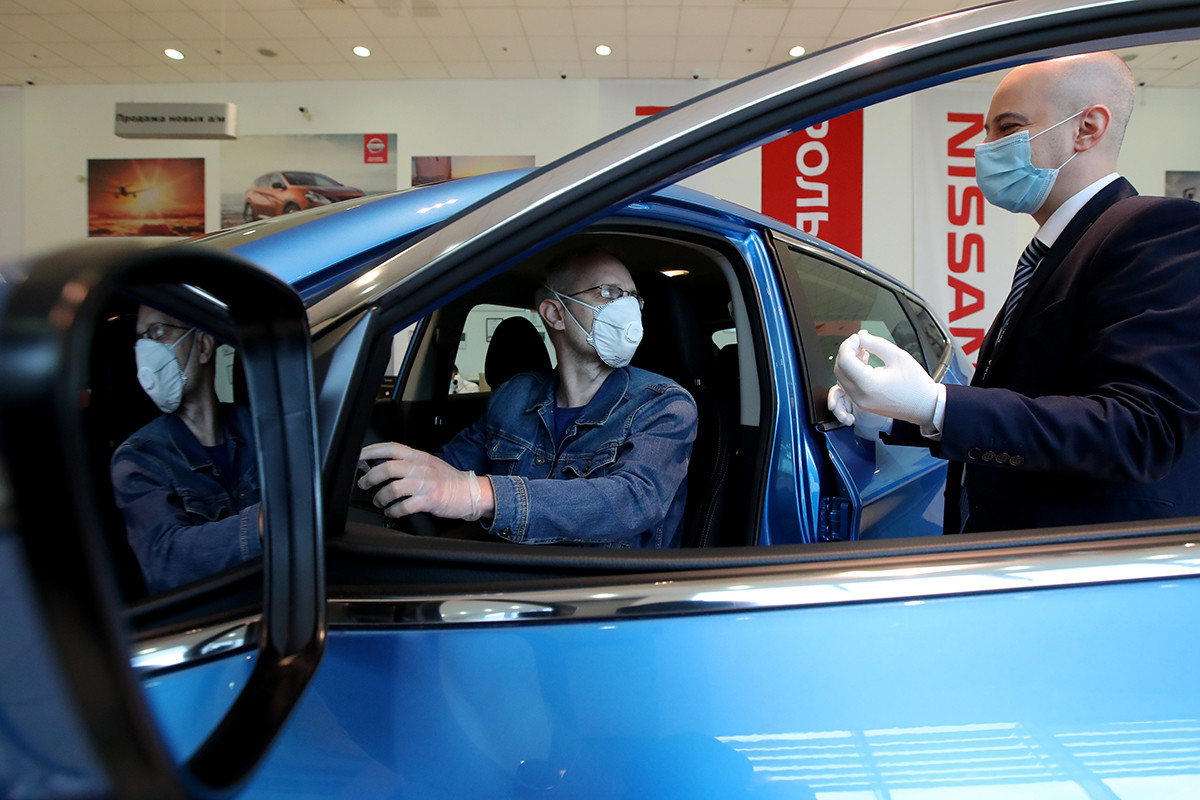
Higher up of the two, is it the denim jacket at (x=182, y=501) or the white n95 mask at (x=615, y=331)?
the white n95 mask at (x=615, y=331)

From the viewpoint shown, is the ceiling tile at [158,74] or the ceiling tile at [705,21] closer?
the ceiling tile at [705,21]

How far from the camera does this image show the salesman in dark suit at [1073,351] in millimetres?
871

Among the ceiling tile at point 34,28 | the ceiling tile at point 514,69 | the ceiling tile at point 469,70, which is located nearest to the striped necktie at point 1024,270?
the ceiling tile at point 514,69

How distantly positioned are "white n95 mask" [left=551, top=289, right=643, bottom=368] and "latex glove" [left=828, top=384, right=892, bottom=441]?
0.46m

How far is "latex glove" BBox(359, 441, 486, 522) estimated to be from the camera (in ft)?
3.27

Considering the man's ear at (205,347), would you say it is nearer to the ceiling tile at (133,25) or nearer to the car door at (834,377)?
the car door at (834,377)

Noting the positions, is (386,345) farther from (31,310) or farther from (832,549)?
(832,549)

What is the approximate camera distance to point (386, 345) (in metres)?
0.67

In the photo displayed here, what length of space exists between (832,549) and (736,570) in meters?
0.11

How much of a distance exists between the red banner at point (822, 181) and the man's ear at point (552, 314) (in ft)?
23.4

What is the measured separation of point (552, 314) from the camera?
1.61 m

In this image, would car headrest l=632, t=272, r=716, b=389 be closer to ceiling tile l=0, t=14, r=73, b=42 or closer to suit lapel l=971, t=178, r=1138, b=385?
suit lapel l=971, t=178, r=1138, b=385

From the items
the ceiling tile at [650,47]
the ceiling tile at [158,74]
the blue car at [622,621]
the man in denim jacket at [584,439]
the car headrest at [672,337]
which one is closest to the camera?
A: the blue car at [622,621]

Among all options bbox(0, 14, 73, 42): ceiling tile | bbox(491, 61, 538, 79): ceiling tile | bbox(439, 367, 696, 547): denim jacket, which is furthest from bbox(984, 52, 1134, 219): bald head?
bbox(0, 14, 73, 42): ceiling tile
